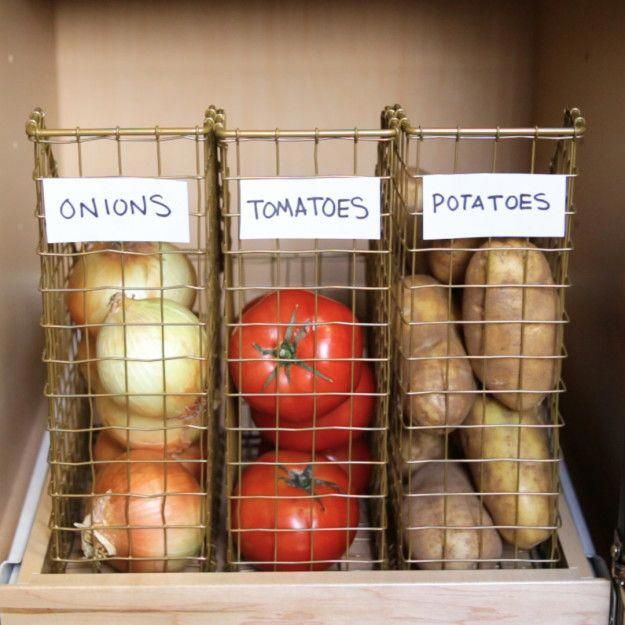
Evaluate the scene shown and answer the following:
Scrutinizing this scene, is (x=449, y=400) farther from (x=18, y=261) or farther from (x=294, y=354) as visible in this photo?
(x=18, y=261)

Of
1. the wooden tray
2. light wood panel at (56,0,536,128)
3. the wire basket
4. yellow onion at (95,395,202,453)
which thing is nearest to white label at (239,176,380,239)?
the wire basket

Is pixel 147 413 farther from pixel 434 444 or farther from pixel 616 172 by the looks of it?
pixel 616 172

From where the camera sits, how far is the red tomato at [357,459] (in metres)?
0.84

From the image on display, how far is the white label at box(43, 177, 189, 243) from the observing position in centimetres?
66

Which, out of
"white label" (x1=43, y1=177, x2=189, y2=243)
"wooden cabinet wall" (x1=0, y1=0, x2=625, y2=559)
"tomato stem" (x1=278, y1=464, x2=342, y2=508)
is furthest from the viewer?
"wooden cabinet wall" (x1=0, y1=0, x2=625, y2=559)

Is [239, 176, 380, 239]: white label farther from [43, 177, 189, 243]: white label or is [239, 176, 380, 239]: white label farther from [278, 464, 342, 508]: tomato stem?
[278, 464, 342, 508]: tomato stem

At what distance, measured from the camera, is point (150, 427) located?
2.46ft

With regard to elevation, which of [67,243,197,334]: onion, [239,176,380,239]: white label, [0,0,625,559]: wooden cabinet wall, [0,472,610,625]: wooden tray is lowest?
[0,472,610,625]: wooden tray

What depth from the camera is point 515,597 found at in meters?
0.70

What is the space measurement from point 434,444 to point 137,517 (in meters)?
0.28

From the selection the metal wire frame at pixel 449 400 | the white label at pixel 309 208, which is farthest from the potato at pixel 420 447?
the white label at pixel 309 208

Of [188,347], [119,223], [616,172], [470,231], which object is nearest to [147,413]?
[188,347]

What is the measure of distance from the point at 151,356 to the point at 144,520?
0.14 metres

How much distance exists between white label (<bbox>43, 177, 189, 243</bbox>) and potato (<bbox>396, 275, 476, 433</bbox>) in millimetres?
203
